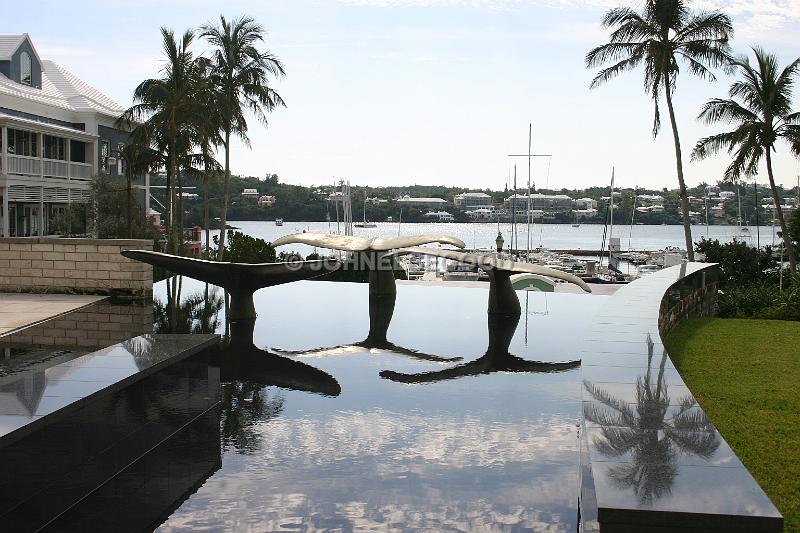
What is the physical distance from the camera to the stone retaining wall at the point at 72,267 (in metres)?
20.2

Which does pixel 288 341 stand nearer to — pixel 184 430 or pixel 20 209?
pixel 184 430

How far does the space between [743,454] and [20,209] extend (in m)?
35.8

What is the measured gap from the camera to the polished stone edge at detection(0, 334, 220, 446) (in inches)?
231

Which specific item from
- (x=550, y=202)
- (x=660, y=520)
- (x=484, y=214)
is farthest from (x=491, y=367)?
(x=550, y=202)

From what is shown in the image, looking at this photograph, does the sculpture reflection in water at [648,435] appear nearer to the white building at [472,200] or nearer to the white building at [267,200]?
the white building at [267,200]

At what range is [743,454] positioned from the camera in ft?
24.9

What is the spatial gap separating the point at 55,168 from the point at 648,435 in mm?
36097

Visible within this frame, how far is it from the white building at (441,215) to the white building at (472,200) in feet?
6.82

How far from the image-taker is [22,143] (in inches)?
1425

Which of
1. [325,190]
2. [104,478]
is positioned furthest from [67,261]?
[325,190]

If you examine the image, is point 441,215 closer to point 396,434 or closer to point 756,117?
point 756,117

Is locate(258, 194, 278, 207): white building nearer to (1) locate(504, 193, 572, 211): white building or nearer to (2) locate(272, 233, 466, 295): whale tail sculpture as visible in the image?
(1) locate(504, 193, 572, 211): white building

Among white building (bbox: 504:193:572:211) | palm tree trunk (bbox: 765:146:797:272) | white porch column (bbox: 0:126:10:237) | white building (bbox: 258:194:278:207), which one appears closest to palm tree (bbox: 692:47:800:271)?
palm tree trunk (bbox: 765:146:797:272)

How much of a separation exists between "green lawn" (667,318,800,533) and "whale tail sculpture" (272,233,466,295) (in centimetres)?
552
